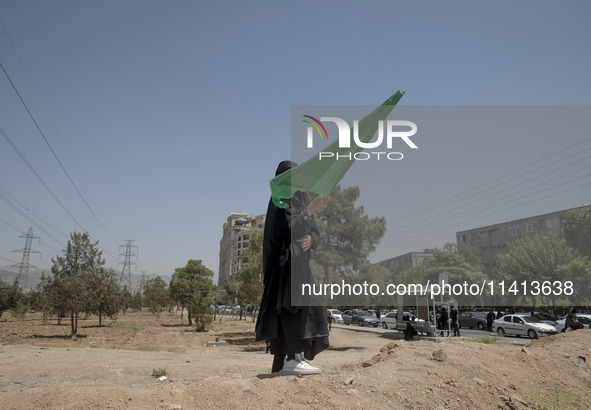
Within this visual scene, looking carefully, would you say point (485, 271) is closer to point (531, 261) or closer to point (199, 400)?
point (531, 261)

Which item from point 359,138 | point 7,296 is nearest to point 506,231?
point 359,138

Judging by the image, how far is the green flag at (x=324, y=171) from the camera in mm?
4887

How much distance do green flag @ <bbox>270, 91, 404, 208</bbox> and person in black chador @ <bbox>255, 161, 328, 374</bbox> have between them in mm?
164

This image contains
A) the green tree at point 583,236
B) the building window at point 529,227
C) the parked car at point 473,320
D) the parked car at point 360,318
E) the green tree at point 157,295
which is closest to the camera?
the building window at point 529,227

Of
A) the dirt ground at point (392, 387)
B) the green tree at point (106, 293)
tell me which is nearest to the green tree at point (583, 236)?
the dirt ground at point (392, 387)

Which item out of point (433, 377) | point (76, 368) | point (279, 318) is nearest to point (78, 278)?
point (76, 368)

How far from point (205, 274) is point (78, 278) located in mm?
16028

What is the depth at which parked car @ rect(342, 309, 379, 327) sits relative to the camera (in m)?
37.7

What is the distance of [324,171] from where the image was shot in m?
5.23

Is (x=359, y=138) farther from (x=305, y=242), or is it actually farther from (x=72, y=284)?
(x=72, y=284)

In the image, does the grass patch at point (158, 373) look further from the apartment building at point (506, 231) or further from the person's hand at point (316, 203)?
the apartment building at point (506, 231)

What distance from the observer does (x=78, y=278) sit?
2008 centimetres

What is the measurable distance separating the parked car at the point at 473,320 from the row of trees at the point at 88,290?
2081 centimetres

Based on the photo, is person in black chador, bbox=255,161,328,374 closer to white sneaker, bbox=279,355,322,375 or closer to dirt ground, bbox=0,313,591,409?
white sneaker, bbox=279,355,322,375
